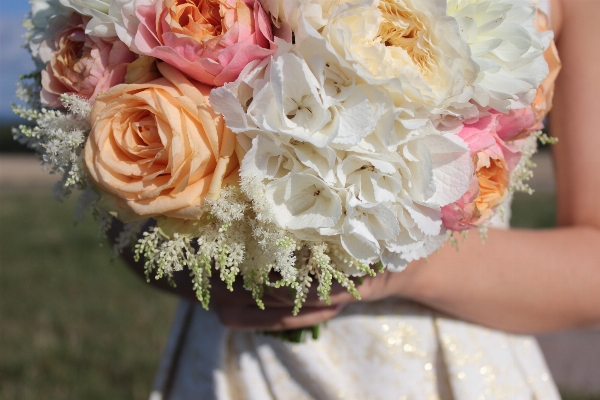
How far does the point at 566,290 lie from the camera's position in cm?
157

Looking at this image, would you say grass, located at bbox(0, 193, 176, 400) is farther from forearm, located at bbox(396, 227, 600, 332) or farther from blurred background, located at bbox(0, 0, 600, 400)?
forearm, located at bbox(396, 227, 600, 332)

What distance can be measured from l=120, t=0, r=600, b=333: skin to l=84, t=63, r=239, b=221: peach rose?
0.50 m

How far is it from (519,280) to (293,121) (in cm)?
87

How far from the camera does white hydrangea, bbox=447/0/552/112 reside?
1.09m

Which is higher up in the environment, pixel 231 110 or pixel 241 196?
pixel 231 110

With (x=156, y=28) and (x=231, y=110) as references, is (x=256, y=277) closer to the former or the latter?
(x=231, y=110)

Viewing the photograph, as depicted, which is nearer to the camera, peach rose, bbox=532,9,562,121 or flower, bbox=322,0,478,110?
flower, bbox=322,0,478,110

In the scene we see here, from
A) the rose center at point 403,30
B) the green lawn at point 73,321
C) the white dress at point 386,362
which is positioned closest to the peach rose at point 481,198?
the rose center at point 403,30

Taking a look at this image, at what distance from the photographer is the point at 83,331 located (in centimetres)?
464

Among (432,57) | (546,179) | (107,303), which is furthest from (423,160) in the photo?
(546,179)

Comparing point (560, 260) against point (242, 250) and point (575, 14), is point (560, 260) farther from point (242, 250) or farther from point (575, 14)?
point (242, 250)

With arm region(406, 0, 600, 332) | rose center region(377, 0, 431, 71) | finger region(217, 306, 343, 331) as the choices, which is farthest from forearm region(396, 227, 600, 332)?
rose center region(377, 0, 431, 71)

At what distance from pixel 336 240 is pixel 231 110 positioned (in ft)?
0.99

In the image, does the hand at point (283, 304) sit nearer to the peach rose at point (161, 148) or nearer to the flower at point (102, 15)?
the peach rose at point (161, 148)
